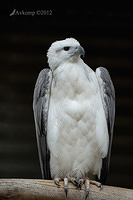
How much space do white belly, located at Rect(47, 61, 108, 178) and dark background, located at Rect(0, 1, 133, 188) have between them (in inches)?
78.6

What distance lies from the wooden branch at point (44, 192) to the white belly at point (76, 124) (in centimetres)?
36

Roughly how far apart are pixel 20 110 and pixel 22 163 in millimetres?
735

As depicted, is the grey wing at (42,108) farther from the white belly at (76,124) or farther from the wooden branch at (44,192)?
the wooden branch at (44,192)

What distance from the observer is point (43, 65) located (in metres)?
5.68

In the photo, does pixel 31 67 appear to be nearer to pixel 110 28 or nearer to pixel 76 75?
pixel 110 28

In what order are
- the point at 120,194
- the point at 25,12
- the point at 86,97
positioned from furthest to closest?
the point at 25,12, the point at 86,97, the point at 120,194

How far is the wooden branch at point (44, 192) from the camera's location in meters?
3.06

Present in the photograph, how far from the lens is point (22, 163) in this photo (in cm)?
568

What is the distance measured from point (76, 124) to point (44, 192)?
68cm

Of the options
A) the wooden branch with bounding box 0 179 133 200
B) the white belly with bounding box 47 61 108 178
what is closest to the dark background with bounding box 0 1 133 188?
the white belly with bounding box 47 61 108 178

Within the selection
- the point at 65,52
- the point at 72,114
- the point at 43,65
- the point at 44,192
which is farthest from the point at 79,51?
the point at 43,65

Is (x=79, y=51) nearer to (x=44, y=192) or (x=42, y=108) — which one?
(x=42, y=108)

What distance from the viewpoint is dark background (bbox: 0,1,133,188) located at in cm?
553

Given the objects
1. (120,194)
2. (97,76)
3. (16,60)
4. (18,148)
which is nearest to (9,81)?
(16,60)
